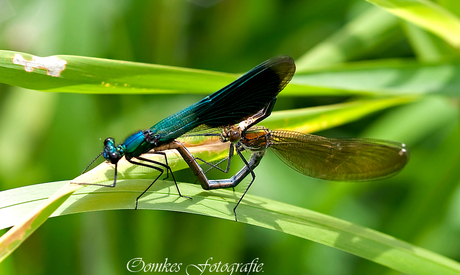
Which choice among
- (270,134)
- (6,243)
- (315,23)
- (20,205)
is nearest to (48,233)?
(20,205)

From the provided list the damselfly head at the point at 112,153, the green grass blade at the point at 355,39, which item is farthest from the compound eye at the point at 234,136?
the green grass blade at the point at 355,39

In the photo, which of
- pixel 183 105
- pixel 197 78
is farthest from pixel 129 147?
pixel 183 105

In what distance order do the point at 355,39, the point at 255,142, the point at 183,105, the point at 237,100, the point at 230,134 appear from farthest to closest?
the point at 183,105
the point at 355,39
the point at 255,142
the point at 230,134
the point at 237,100

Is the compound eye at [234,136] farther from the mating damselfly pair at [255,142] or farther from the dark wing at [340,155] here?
the dark wing at [340,155]

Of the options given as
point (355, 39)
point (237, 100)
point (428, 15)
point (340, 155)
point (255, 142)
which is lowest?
point (340, 155)

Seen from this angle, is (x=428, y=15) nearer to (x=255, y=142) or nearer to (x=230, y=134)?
(x=255, y=142)

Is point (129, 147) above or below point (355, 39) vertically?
below
